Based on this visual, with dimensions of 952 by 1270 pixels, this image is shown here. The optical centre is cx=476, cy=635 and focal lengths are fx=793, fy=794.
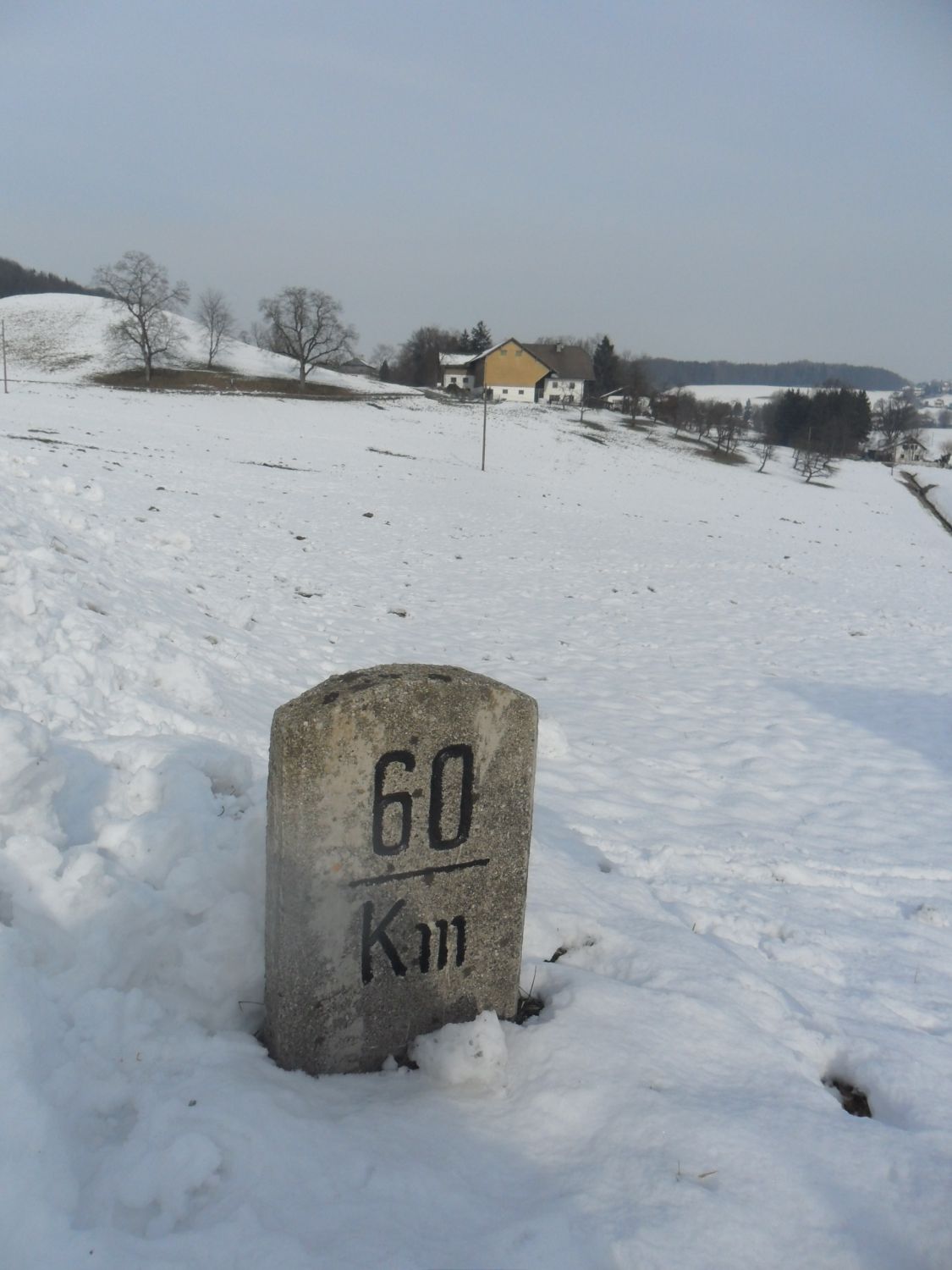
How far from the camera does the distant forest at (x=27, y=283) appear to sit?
119 metres

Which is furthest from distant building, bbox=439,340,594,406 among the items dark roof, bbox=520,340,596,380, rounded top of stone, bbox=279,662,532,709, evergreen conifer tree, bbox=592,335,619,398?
rounded top of stone, bbox=279,662,532,709

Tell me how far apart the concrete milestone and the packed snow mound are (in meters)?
63.0

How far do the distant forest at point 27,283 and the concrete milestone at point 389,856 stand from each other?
136 meters

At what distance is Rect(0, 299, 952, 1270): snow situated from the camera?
219cm

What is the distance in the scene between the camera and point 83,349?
67.8 metres

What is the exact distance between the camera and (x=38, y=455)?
1544cm

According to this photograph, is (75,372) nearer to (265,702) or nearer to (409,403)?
(409,403)

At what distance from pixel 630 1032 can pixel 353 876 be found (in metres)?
1.28

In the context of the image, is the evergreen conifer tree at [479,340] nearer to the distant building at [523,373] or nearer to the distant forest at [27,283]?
the distant building at [523,373]

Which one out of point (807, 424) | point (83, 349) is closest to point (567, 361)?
point (807, 424)

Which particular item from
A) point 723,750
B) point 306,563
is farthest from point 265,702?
point 306,563

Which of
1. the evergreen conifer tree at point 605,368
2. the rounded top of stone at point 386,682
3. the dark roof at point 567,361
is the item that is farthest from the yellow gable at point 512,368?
the rounded top of stone at point 386,682

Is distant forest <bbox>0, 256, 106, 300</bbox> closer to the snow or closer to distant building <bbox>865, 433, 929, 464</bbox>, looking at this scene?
distant building <bbox>865, 433, 929, 464</bbox>

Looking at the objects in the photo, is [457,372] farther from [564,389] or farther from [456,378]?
[564,389]
